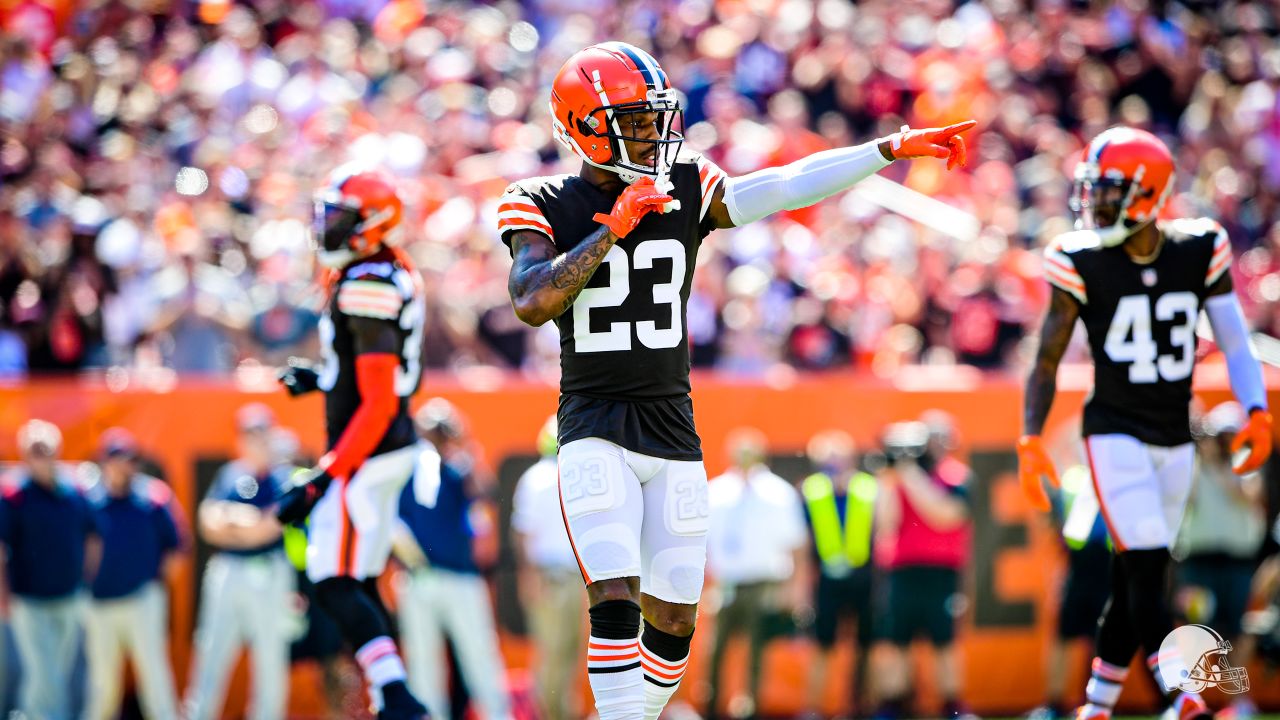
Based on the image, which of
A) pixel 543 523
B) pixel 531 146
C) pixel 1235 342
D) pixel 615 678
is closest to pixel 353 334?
pixel 615 678

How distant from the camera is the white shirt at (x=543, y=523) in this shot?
34.2ft

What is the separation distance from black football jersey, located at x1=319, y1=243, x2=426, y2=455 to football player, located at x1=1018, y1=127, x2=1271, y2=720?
101 inches

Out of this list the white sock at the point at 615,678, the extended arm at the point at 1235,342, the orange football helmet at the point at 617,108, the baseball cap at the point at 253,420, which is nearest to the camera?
the white sock at the point at 615,678

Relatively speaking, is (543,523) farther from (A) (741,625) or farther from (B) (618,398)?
(B) (618,398)

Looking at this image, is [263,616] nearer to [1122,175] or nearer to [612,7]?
[1122,175]

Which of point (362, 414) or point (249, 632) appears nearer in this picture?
point (362, 414)

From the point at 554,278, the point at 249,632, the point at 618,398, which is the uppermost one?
the point at 554,278

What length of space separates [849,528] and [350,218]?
537 centimetres

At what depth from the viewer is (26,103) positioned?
13.8 m

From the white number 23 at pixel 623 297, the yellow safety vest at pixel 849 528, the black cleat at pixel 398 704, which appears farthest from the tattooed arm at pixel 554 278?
the yellow safety vest at pixel 849 528

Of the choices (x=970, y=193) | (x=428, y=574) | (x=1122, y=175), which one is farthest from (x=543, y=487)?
(x=970, y=193)

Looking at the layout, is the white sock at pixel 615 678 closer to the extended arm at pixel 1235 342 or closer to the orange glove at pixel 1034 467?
the orange glove at pixel 1034 467

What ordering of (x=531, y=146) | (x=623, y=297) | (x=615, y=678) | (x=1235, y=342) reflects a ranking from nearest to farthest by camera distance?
(x=615, y=678) → (x=623, y=297) → (x=1235, y=342) → (x=531, y=146)

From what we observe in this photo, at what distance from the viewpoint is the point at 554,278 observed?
16.3 feet
